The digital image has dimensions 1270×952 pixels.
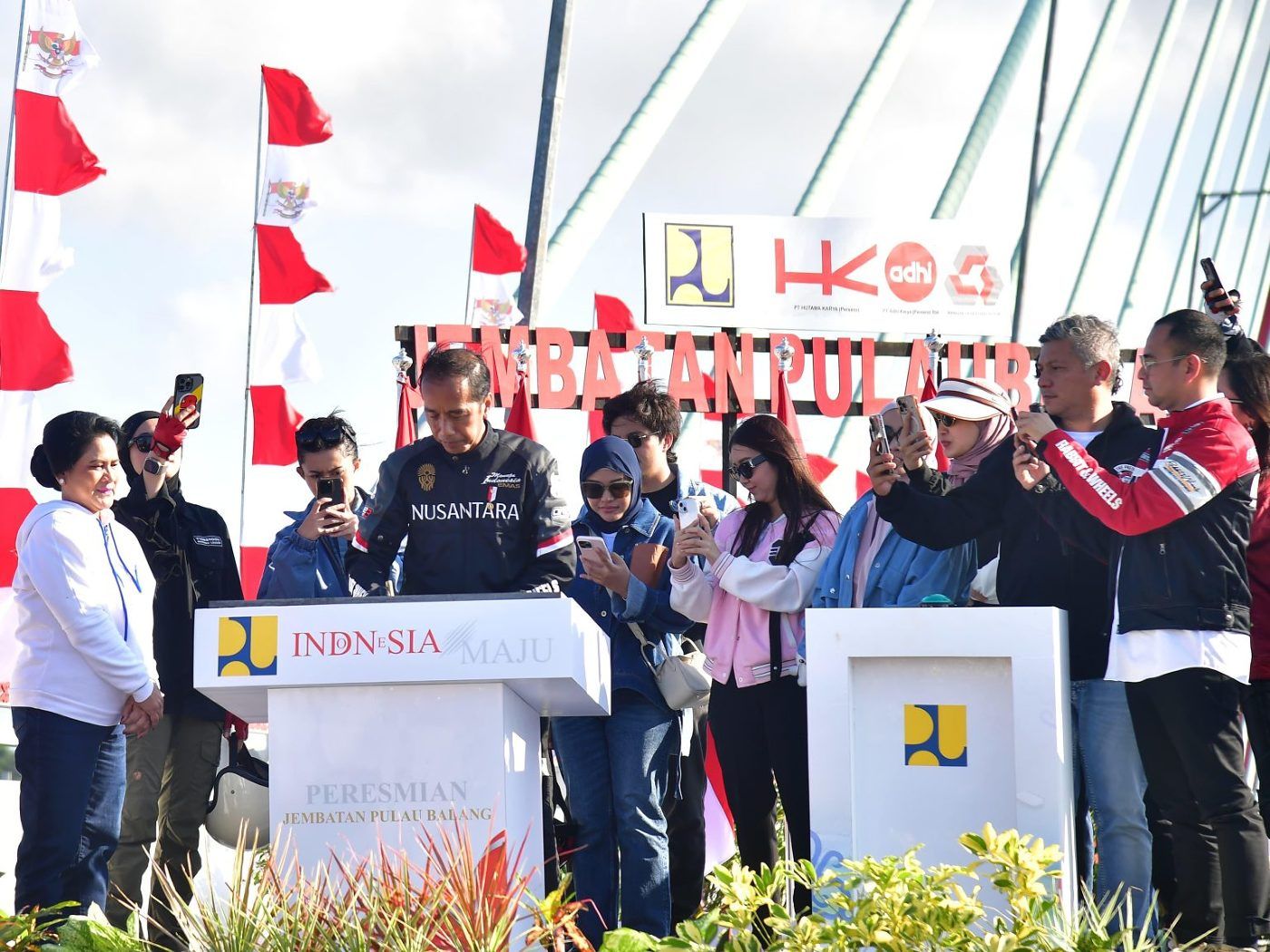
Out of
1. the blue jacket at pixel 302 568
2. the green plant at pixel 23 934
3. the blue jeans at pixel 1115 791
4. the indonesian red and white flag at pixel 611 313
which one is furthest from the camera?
the indonesian red and white flag at pixel 611 313

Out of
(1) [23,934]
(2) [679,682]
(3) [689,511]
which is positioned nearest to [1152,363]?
(3) [689,511]

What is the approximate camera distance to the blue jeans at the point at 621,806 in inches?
205

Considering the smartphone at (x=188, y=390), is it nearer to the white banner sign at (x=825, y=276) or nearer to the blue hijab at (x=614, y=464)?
the blue hijab at (x=614, y=464)

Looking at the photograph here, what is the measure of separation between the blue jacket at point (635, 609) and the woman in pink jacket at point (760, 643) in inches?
3.8

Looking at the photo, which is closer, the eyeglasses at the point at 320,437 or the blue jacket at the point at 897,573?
the blue jacket at the point at 897,573

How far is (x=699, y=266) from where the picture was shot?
11922 mm

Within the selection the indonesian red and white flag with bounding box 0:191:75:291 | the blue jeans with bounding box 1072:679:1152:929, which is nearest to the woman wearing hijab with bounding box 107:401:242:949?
the blue jeans with bounding box 1072:679:1152:929

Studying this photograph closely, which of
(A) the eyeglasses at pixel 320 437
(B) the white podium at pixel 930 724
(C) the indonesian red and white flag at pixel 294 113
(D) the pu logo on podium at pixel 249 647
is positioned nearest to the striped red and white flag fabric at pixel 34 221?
(C) the indonesian red and white flag at pixel 294 113

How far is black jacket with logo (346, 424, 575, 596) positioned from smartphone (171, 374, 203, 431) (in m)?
0.78

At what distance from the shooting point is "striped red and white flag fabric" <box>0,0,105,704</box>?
35.5 ft

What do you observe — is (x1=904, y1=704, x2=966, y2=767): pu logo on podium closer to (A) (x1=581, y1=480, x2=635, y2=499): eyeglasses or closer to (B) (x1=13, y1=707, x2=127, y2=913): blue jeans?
(A) (x1=581, y1=480, x2=635, y2=499): eyeglasses

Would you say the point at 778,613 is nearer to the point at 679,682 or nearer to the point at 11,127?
the point at 679,682

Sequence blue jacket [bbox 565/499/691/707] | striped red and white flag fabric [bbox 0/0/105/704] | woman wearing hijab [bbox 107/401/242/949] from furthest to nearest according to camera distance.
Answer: striped red and white flag fabric [bbox 0/0/105/704] → woman wearing hijab [bbox 107/401/242/949] → blue jacket [bbox 565/499/691/707]

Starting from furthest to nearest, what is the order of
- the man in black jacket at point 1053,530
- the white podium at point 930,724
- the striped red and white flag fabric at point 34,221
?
the striped red and white flag fabric at point 34,221, the man in black jacket at point 1053,530, the white podium at point 930,724
